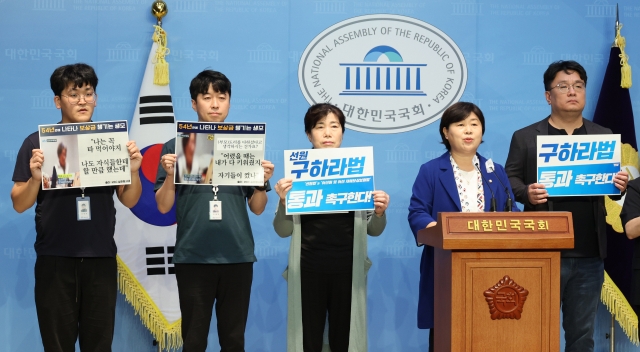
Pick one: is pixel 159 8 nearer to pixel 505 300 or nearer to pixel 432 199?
pixel 432 199

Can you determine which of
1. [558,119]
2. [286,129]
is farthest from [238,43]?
[558,119]

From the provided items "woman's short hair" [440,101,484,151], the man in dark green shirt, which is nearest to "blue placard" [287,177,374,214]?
the man in dark green shirt

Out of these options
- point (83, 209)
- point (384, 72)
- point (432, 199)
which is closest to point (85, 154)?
point (83, 209)

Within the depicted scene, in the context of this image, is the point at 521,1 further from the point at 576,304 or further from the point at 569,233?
the point at 569,233

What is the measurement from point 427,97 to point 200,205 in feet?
6.39

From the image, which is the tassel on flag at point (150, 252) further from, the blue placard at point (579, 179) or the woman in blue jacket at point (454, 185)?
the blue placard at point (579, 179)

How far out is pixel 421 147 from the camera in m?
4.62

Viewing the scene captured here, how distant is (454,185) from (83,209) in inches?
71.1

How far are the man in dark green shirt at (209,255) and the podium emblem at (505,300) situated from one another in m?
1.27

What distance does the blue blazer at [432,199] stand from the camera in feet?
10.8

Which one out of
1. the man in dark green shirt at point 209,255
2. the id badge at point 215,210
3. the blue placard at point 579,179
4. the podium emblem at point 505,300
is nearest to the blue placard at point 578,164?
the blue placard at point 579,179

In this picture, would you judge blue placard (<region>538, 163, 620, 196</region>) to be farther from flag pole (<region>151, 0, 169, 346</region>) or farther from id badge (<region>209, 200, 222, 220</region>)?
flag pole (<region>151, 0, 169, 346</region>)

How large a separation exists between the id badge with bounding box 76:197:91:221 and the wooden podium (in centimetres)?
169

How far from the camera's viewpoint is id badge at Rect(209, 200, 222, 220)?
3.29 meters
